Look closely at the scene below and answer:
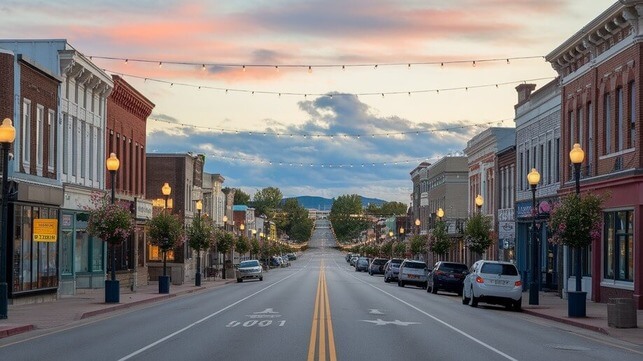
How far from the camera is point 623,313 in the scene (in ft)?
86.6

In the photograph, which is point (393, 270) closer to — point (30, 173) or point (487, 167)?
point (487, 167)

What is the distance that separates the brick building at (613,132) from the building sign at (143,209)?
27.0 metres

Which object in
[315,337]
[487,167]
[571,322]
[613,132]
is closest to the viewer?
[315,337]

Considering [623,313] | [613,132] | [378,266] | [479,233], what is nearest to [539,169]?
[479,233]

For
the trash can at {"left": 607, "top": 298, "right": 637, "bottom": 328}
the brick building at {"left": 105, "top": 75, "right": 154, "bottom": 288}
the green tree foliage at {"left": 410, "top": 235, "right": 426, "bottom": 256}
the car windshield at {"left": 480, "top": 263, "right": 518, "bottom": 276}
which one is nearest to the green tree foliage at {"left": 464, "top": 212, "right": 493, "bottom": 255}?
the car windshield at {"left": 480, "top": 263, "right": 518, "bottom": 276}

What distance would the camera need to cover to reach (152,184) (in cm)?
7881

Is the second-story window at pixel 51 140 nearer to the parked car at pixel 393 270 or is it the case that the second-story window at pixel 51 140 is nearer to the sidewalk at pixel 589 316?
the sidewalk at pixel 589 316

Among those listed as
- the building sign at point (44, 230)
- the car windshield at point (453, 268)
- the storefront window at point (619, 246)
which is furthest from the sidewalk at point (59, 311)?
the storefront window at point (619, 246)

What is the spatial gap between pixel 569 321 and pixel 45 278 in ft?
69.5

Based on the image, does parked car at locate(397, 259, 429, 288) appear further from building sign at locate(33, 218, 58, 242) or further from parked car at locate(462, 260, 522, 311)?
building sign at locate(33, 218, 58, 242)

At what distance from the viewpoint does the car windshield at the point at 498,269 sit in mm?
37031

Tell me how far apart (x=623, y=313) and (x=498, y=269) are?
10828 millimetres

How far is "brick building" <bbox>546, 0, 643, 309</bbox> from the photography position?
115 ft

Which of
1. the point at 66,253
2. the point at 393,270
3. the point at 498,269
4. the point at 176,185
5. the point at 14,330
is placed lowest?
Result: the point at 393,270
